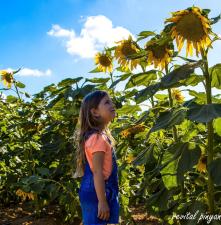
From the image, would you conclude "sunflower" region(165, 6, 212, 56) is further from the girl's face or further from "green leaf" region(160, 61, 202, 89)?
the girl's face

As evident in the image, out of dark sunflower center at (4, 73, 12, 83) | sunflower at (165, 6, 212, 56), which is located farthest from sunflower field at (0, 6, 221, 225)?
dark sunflower center at (4, 73, 12, 83)

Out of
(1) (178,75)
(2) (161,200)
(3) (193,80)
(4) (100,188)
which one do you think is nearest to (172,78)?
(1) (178,75)

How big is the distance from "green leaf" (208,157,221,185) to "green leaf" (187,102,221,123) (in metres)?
0.36

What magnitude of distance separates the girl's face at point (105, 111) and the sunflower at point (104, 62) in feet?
4.93

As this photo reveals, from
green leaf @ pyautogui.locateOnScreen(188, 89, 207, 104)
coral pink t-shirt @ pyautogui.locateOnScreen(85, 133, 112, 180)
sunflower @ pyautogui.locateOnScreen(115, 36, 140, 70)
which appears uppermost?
sunflower @ pyautogui.locateOnScreen(115, 36, 140, 70)

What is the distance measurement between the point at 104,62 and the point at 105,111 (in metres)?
1.61

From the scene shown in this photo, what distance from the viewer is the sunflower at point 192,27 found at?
8.00 ft

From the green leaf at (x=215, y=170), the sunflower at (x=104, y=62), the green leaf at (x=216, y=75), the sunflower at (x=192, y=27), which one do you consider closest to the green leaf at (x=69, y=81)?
the sunflower at (x=104, y=62)

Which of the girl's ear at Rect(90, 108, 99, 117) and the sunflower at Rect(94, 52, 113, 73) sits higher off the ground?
the sunflower at Rect(94, 52, 113, 73)

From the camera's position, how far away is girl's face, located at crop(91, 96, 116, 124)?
2.58 meters

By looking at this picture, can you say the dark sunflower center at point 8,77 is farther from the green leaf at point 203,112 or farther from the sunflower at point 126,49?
the green leaf at point 203,112

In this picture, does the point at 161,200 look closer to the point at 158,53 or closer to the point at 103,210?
the point at 103,210

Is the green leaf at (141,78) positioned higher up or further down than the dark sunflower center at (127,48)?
further down

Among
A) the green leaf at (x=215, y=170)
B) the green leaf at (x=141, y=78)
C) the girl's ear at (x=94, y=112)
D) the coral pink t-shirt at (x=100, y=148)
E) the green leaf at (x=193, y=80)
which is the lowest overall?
the green leaf at (x=215, y=170)
